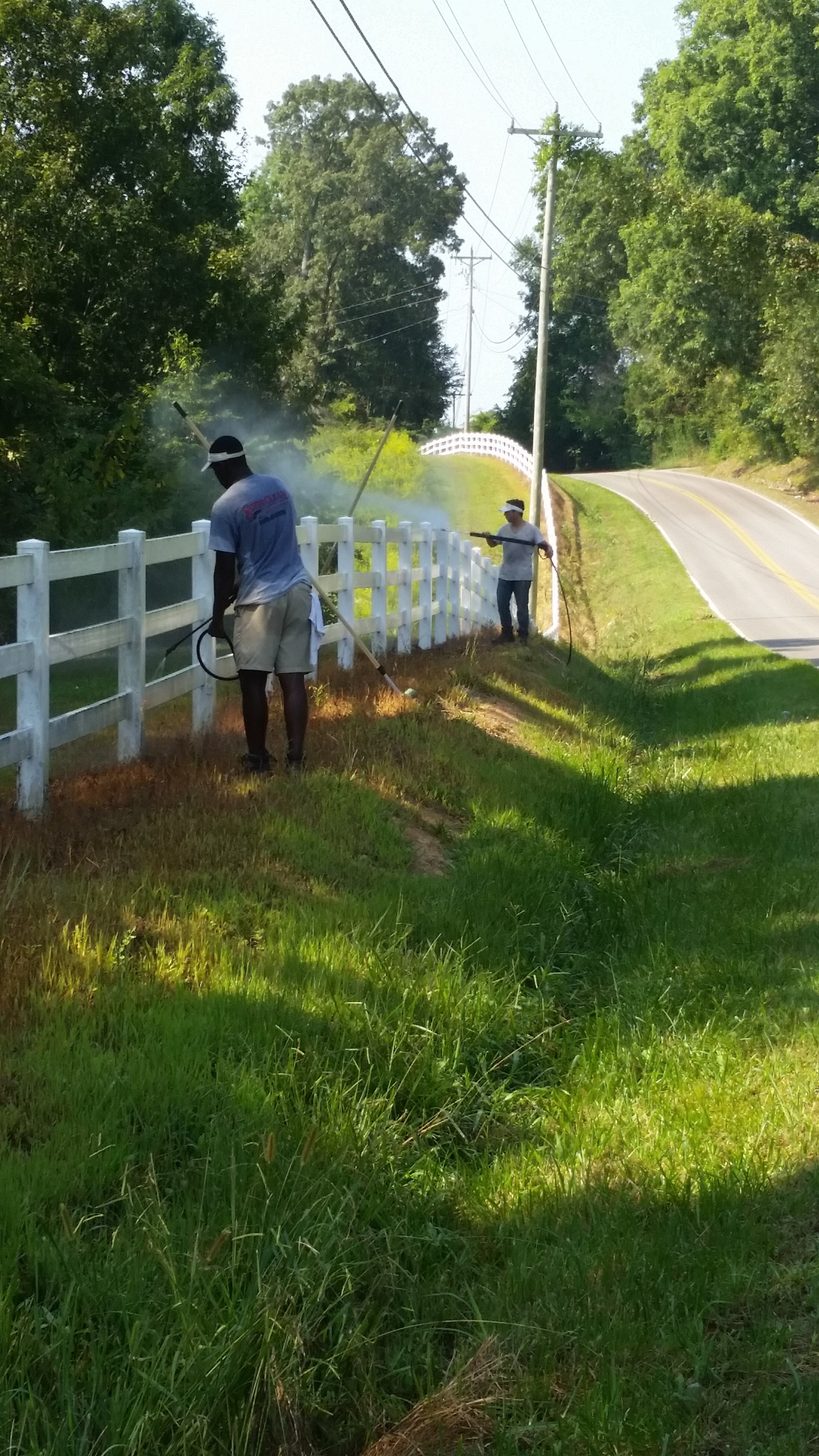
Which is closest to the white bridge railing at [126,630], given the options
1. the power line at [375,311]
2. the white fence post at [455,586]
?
the white fence post at [455,586]

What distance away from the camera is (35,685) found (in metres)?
7.04

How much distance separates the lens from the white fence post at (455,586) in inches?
744

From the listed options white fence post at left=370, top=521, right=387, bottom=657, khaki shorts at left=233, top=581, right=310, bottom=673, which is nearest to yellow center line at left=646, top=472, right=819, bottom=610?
white fence post at left=370, top=521, right=387, bottom=657

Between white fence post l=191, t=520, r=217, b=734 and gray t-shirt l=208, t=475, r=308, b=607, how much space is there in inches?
41.8

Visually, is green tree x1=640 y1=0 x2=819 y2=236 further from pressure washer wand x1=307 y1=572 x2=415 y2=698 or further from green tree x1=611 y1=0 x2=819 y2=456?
pressure washer wand x1=307 y1=572 x2=415 y2=698

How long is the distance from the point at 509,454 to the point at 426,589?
138ft

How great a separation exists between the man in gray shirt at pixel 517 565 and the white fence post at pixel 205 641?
8074 mm

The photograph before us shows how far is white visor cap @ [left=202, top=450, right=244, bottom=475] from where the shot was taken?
7922 millimetres

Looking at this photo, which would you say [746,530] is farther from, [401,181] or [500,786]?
[500,786]

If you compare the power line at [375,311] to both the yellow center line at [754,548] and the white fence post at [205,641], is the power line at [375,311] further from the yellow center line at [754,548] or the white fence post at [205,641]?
the white fence post at [205,641]

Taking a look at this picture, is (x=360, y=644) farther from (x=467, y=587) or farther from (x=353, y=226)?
(x=353, y=226)

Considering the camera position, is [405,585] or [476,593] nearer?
[405,585]

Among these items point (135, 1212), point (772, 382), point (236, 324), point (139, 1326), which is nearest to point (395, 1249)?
point (135, 1212)

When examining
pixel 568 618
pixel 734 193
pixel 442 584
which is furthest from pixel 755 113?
A: pixel 442 584
